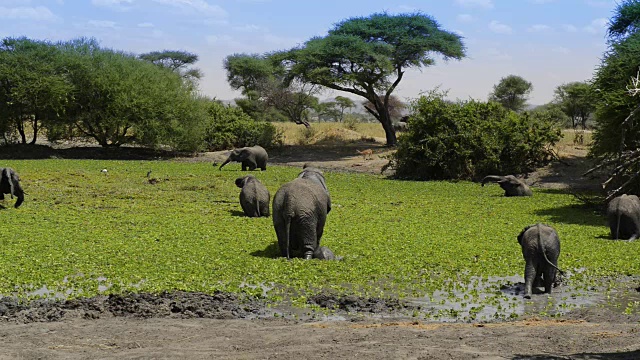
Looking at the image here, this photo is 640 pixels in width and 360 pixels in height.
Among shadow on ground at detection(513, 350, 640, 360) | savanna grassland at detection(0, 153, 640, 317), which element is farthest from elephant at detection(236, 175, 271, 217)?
shadow on ground at detection(513, 350, 640, 360)

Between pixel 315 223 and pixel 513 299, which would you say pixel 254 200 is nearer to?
pixel 315 223

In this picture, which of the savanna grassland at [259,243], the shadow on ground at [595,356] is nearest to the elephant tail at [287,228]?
the savanna grassland at [259,243]

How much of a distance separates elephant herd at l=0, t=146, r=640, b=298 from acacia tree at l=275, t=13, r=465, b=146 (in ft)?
100

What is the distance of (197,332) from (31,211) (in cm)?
1224

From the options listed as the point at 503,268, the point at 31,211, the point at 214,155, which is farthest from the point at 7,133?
the point at 503,268

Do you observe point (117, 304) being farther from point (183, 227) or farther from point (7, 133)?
point (7, 133)

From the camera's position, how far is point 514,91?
7481 cm

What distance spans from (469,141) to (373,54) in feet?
50.2

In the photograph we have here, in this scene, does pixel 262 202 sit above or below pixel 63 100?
below

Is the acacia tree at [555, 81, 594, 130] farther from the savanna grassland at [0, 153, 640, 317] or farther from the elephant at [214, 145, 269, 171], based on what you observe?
the savanna grassland at [0, 153, 640, 317]

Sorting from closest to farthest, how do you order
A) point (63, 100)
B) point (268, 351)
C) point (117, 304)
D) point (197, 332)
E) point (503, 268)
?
point (268, 351), point (197, 332), point (117, 304), point (503, 268), point (63, 100)

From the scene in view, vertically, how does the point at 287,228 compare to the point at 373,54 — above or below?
below

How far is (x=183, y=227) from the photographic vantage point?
58.7 feet

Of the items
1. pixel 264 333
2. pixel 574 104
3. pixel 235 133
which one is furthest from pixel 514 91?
pixel 264 333
